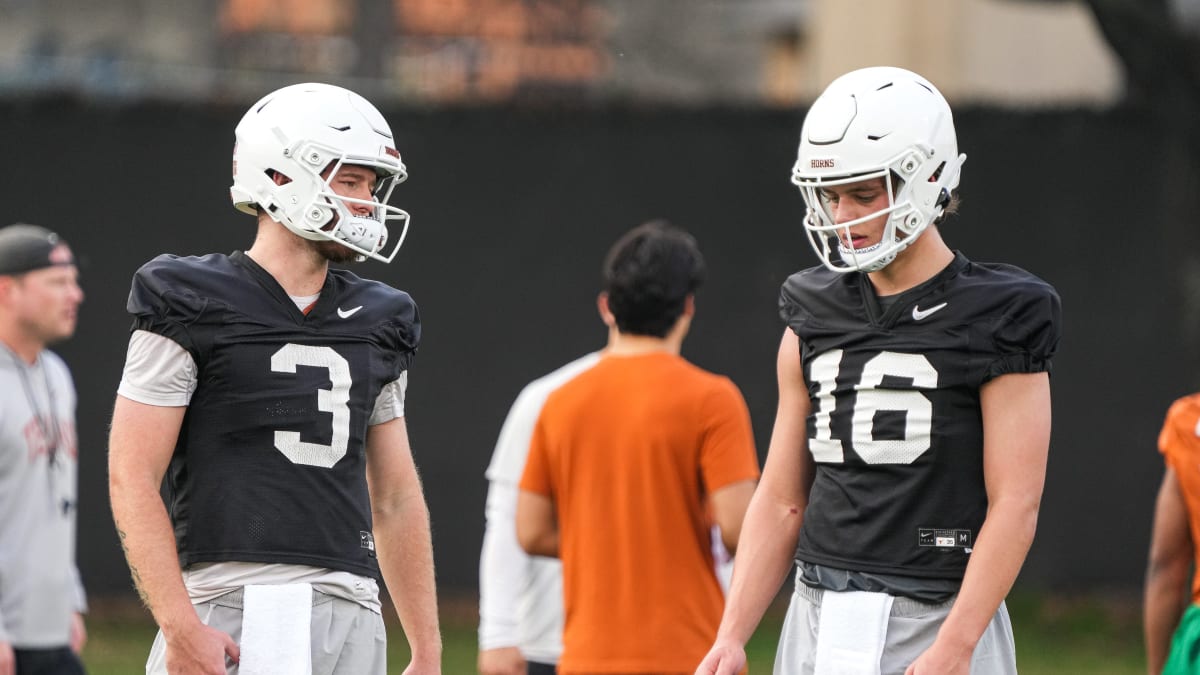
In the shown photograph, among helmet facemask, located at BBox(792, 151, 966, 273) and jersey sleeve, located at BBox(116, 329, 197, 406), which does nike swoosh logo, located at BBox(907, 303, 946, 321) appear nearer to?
helmet facemask, located at BBox(792, 151, 966, 273)

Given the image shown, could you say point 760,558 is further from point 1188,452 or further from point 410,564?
point 1188,452

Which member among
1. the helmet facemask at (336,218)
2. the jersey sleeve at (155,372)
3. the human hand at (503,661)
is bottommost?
the human hand at (503,661)

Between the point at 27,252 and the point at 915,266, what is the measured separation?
13.4ft

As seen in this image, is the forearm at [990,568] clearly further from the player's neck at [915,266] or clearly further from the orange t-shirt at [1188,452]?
the orange t-shirt at [1188,452]

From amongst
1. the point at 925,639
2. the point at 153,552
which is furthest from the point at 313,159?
the point at 925,639

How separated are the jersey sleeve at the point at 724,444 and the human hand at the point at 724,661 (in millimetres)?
1152

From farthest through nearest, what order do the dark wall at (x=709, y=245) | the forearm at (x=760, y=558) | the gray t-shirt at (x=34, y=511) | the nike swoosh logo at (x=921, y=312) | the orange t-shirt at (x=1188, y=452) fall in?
the dark wall at (x=709, y=245)
the gray t-shirt at (x=34, y=511)
the orange t-shirt at (x=1188, y=452)
the forearm at (x=760, y=558)
the nike swoosh logo at (x=921, y=312)

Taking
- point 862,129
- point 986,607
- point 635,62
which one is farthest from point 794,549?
point 635,62

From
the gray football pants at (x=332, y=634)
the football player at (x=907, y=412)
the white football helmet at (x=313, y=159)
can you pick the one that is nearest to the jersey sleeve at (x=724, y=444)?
the football player at (x=907, y=412)

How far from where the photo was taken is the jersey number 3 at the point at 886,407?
149 inches

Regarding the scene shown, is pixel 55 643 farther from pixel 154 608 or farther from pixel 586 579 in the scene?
pixel 154 608

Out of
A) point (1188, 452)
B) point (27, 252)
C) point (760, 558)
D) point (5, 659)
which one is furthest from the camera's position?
point (27, 252)

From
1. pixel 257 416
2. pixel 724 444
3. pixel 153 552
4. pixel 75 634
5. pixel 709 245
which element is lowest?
pixel 75 634

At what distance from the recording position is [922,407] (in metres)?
3.79
